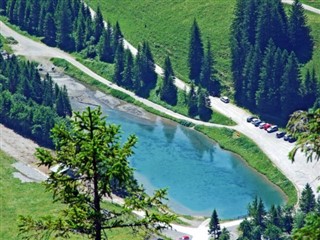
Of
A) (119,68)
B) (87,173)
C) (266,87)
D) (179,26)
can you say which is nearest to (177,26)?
(179,26)

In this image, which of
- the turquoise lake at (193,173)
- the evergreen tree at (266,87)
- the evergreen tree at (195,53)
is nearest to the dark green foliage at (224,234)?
the turquoise lake at (193,173)

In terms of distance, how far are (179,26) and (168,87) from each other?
27672mm

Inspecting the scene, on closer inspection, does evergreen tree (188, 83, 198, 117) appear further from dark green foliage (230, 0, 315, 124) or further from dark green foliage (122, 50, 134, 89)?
dark green foliage (122, 50, 134, 89)

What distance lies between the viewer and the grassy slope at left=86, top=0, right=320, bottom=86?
176 metres

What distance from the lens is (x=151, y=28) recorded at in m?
191

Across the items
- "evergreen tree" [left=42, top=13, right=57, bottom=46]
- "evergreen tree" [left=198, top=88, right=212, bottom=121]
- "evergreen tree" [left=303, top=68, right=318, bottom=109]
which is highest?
"evergreen tree" [left=42, top=13, right=57, bottom=46]

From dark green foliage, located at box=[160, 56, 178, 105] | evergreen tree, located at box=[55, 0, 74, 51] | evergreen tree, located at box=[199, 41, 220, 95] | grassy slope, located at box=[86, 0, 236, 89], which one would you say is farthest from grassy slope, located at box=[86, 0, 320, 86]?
evergreen tree, located at box=[55, 0, 74, 51]

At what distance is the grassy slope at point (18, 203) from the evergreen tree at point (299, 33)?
74388 millimetres

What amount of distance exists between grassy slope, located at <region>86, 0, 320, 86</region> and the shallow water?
25.5 meters

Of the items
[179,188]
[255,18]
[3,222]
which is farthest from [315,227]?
[255,18]

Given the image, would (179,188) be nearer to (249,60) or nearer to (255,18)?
(249,60)

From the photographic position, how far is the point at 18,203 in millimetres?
→ 117000

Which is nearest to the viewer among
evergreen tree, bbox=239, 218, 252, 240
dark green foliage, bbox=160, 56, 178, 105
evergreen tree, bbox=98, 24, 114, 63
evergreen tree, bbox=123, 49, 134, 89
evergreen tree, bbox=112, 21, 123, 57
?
evergreen tree, bbox=239, 218, 252, 240

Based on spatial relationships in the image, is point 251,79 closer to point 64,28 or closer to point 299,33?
point 299,33
